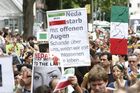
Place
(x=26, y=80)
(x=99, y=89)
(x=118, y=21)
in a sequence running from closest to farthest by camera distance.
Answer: (x=99, y=89) < (x=26, y=80) < (x=118, y=21)

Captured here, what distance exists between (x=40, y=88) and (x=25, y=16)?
21.7m

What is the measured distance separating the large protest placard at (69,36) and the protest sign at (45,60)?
2.40 feet

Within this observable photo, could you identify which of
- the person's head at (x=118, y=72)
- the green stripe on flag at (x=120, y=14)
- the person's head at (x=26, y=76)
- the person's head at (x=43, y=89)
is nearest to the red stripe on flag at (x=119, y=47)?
the green stripe on flag at (x=120, y=14)

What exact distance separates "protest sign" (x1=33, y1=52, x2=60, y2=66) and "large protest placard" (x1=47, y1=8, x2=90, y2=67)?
0.73 meters

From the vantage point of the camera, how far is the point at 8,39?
58.0 feet

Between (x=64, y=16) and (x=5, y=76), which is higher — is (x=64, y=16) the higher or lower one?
the higher one

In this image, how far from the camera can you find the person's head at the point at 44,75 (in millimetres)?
6098

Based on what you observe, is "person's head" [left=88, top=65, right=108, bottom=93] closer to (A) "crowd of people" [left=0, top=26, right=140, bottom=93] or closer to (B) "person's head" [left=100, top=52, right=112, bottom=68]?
(A) "crowd of people" [left=0, top=26, right=140, bottom=93]

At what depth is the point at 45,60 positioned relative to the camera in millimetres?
6426

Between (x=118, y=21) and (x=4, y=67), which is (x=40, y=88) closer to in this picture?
(x=4, y=67)

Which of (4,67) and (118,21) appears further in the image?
(118,21)

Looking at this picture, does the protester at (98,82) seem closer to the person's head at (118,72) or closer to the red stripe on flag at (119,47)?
the person's head at (118,72)

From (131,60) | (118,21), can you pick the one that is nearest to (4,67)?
(131,60)

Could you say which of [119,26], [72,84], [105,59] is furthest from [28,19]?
[72,84]
